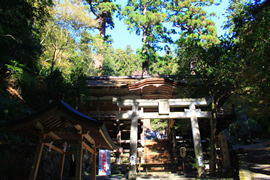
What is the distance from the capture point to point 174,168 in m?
10.9

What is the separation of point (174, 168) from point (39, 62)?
35.0ft

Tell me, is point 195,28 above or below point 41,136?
above

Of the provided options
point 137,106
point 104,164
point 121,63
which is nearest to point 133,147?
point 137,106

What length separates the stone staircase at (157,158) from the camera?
10914mm

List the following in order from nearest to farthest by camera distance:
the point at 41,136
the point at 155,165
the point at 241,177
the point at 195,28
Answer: the point at 41,136
the point at 241,177
the point at 155,165
the point at 195,28

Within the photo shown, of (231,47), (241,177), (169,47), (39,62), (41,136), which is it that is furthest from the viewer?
(169,47)

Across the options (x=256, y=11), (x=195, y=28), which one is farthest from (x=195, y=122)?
(x=195, y=28)

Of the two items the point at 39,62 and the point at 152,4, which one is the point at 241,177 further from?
the point at 152,4

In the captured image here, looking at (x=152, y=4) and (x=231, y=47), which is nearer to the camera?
(x=231, y=47)

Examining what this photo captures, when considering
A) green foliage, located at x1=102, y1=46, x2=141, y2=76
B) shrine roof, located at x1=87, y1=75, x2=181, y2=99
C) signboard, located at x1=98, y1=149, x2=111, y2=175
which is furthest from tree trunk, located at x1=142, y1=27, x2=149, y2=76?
signboard, located at x1=98, y1=149, x2=111, y2=175

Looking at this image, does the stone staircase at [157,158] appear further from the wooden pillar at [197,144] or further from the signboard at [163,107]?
the signboard at [163,107]

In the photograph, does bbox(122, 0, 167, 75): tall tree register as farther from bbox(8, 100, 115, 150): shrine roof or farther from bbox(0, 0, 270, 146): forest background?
bbox(8, 100, 115, 150): shrine roof

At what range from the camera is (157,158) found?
1217 cm

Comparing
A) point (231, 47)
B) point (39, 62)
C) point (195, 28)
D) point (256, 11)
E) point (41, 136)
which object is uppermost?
point (195, 28)
